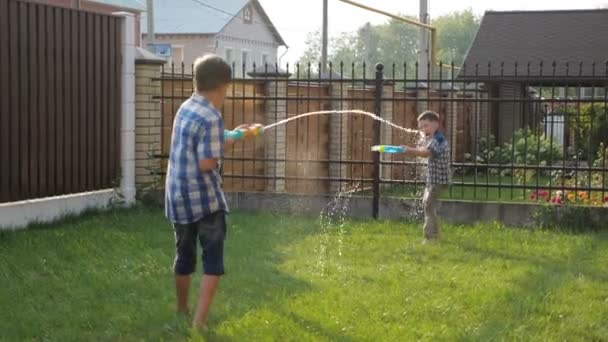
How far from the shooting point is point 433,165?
8984 mm

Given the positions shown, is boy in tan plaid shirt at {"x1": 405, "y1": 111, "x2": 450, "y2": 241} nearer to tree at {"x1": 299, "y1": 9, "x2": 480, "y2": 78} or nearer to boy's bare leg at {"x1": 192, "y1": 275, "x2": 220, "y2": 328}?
boy's bare leg at {"x1": 192, "y1": 275, "x2": 220, "y2": 328}

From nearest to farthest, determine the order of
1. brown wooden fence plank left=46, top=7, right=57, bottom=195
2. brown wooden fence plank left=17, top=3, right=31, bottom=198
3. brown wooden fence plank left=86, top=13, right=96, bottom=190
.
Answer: brown wooden fence plank left=17, top=3, right=31, bottom=198, brown wooden fence plank left=46, top=7, right=57, bottom=195, brown wooden fence plank left=86, top=13, right=96, bottom=190

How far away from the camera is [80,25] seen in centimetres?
1051

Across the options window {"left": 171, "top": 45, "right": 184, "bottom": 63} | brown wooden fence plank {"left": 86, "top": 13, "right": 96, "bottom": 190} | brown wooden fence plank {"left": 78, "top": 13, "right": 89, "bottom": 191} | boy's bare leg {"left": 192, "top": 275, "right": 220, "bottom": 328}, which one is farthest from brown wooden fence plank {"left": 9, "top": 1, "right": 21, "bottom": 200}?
window {"left": 171, "top": 45, "right": 184, "bottom": 63}

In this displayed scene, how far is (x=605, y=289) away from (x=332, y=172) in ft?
28.3

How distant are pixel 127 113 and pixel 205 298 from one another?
21.2 ft

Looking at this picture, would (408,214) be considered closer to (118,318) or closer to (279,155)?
(279,155)

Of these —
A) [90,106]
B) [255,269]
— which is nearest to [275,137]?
[90,106]

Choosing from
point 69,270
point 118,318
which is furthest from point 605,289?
point 69,270

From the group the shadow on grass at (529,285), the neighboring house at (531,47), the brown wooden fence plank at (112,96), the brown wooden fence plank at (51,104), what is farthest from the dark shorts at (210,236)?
the neighboring house at (531,47)

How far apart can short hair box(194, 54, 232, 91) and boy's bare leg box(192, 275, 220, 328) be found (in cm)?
111

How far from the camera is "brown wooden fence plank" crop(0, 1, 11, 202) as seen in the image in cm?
913

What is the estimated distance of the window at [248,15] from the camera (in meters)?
59.2

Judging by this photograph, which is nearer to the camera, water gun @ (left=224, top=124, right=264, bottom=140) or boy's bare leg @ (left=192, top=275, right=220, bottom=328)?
boy's bare leg @ (left=192, top=275, right=220, bottom=328)
